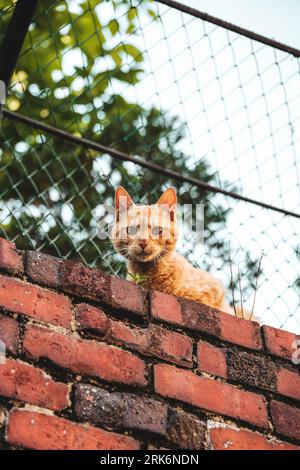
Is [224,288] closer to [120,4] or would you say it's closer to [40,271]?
[40,271]

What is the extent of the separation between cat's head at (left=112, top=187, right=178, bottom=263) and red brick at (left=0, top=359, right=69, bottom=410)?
5.98ft

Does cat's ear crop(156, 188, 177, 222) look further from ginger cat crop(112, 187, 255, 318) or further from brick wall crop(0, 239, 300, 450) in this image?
brick wall crop(0, 239, 300, 450)

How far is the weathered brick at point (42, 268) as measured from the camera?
2.07 meters

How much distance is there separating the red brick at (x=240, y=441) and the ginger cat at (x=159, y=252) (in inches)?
52.4

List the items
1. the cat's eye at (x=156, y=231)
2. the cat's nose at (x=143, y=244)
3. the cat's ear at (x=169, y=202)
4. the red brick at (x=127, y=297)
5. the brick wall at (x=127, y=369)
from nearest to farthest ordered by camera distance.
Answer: the brick wall at (x=127, y=369) < the red brick at (x=127, y=297) < the cat's nose at (x=143, y=244) < the cat's eye at (x=156, y=231) < the cat's ear at (x=169, y=202)

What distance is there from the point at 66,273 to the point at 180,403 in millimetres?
559

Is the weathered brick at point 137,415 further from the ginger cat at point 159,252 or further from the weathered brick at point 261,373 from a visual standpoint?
the ginger cat at point 159,252

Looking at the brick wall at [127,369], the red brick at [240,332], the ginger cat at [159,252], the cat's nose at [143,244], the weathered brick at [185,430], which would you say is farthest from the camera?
the cat's nose at [143,244]

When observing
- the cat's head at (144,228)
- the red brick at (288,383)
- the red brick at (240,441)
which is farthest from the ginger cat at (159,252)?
the red brick at (240,441)

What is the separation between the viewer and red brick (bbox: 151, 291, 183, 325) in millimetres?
2199

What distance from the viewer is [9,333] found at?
6.22ft

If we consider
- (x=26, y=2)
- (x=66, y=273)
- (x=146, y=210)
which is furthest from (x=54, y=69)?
(x=66, y=273)

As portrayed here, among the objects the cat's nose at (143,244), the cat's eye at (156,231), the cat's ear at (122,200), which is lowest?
the cat's nose at (143,244)

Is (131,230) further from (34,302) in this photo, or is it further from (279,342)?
(34,302)
